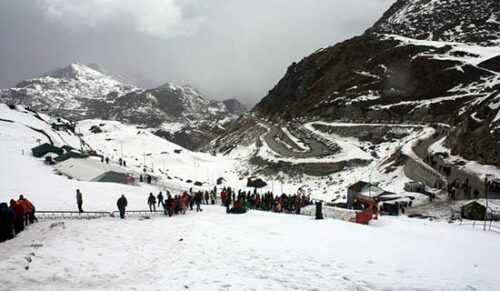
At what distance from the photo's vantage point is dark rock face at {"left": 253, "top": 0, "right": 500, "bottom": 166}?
161 feet

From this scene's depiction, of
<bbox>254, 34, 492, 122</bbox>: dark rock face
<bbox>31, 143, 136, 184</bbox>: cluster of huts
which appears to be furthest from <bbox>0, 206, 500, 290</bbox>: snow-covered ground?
<bbox>254, 34, 492, 122</bbox>: dark rock face

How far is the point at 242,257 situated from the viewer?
13.4 m

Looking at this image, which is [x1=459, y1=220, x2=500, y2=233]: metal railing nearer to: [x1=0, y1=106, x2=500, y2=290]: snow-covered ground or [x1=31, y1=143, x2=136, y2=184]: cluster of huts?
[x1=0, y1=106, x2=500, y2=290]: snow-covered ground

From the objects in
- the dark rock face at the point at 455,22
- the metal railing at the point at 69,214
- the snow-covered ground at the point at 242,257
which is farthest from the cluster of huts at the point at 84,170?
the dark rock face at the point at 455,22

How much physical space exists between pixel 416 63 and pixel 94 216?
10348cm

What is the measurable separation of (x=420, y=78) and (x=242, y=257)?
325ft

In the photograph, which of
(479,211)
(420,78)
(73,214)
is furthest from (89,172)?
(420,78)

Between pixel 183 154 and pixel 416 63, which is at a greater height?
pixel 416 63

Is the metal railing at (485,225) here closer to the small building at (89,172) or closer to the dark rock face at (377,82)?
the small building at (89,172)

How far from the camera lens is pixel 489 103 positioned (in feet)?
150

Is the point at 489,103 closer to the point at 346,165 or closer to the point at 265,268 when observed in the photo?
the point at 346,165

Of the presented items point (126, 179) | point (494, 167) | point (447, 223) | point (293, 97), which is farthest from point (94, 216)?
point (293, 97)

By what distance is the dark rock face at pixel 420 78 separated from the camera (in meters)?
49.1

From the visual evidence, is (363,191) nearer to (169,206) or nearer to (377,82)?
(169,206)
